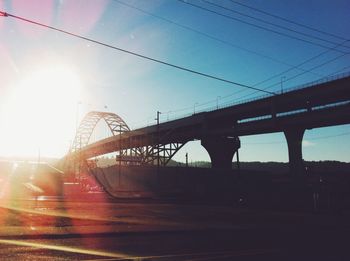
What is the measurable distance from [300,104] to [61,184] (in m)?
45.6

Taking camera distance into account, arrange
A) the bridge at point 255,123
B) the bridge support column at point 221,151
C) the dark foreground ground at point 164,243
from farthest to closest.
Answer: the bridge support column at point 221,151 < the bridge at point 255,123 < the dark foreground ground at point 164,243

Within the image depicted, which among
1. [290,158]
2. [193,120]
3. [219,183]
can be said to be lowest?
[219,183]

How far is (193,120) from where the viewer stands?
83.4m

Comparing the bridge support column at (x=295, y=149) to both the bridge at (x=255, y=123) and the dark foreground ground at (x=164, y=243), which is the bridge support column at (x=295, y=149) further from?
the dark foreground ground at (x=164, y=243)

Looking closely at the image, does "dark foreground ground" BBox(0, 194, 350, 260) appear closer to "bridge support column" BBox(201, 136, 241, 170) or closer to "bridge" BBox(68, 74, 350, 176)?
"bridge" BBox(68, 74, 350, 176)

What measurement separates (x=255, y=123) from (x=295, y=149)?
9.65 m

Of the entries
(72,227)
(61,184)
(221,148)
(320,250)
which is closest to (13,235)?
(72,227)

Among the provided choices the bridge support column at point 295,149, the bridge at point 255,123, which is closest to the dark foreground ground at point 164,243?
the bridge at point 255,123

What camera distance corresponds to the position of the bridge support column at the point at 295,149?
63.3m

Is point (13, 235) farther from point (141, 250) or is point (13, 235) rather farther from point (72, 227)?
point (141, 250)

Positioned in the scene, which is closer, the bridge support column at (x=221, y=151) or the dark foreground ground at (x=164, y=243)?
the dark foreground ground at (x=164, y=243)

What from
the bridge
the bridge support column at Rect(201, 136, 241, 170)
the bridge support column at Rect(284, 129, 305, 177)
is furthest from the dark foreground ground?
the bridge support column at Rect(201, 136, 241, 170)

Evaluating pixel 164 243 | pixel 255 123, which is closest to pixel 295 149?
pixel 255 123

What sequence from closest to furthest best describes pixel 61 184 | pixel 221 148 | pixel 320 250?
pixel 320 250 → pixel 61 184 → pixel 221 148
